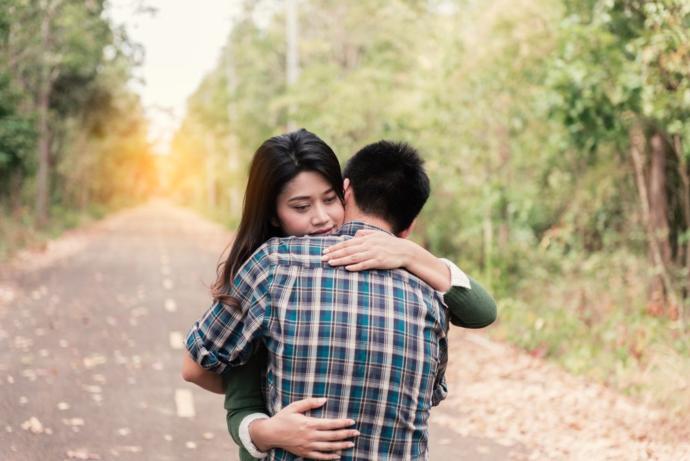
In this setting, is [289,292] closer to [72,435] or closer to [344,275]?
[344,275]

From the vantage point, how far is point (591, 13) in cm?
1009

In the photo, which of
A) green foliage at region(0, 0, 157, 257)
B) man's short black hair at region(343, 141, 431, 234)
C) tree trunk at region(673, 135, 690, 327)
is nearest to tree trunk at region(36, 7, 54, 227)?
green foliage at region(0, 0, 157, 257)

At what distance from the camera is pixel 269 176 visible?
247cm

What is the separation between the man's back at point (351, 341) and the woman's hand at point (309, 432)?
0.03m

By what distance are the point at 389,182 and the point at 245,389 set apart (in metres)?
0.77

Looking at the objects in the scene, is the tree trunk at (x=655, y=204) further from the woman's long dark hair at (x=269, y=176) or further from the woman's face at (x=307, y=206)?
the woman's long dark hair at (x=269, y=176)

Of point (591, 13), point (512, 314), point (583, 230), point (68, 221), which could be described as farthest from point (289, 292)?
point (68, 221)

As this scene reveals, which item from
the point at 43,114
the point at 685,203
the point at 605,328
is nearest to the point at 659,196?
the point at 685,203

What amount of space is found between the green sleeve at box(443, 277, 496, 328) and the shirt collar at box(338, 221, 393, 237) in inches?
11.1

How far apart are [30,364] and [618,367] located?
6464 mm

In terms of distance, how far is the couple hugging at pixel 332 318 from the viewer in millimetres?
2131

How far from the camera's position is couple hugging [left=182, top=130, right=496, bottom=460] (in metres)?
2.13

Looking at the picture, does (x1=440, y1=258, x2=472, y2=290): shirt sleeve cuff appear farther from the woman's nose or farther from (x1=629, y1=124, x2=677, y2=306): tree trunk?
(x1=629, y1=124, x2=677, y2=306): tree trunk

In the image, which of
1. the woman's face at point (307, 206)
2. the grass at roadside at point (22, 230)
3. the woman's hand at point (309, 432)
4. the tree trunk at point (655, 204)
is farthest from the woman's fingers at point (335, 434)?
the grass at roadside at point (22, 230)
